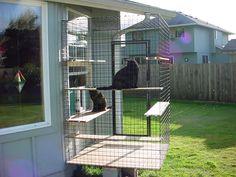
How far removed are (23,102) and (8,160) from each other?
761mm

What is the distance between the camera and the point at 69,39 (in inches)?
222

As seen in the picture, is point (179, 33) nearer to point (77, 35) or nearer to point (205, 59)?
point (205, 59)

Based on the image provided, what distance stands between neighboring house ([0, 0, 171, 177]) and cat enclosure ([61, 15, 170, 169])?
8.4 inches

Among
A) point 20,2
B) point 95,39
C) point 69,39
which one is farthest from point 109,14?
point 20,2

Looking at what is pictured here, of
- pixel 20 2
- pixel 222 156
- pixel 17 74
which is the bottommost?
pixel 222 156

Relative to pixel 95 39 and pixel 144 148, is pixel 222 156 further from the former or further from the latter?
pixel 95 39

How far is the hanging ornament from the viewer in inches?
183

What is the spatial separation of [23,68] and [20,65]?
0.19 ft

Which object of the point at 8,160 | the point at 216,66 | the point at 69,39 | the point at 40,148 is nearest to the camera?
the point at 8,160

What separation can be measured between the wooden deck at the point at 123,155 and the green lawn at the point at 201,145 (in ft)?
1.52

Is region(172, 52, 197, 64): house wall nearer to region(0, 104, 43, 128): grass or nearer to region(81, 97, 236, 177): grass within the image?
region(81, 97, 236, 177): grass

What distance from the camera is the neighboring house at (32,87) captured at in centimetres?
450

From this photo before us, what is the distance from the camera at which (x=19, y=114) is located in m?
4.67

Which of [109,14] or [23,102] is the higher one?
[109,14]
